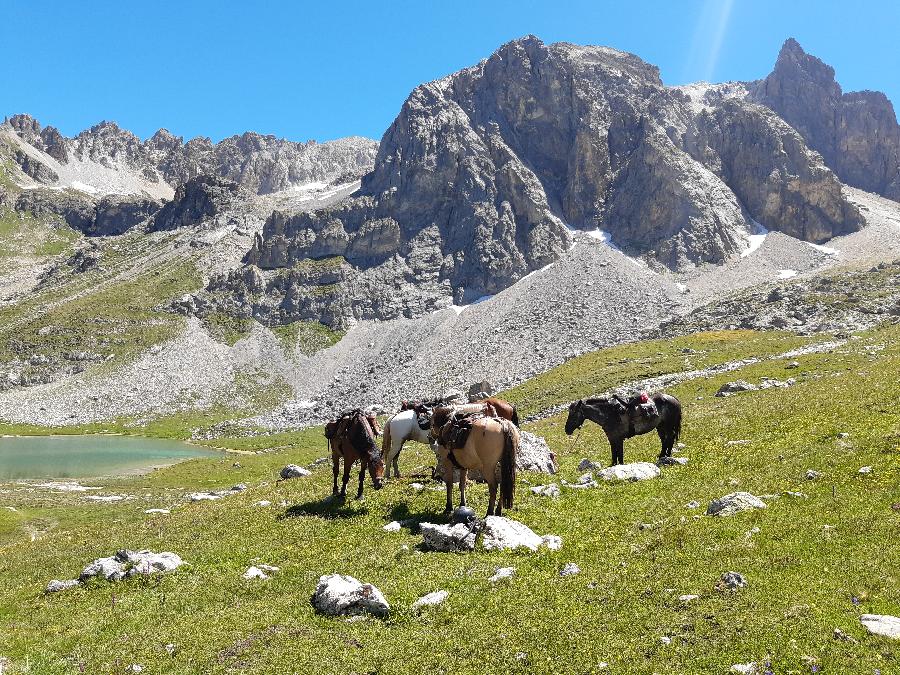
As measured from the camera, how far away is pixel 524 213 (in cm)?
18200

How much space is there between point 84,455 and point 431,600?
88.3 metres

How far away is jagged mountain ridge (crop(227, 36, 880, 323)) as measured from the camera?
170750 mm

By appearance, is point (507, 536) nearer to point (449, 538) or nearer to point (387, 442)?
point (449, 538)

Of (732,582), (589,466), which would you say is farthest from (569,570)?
(589,466)

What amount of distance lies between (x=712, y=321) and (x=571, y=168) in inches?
4170

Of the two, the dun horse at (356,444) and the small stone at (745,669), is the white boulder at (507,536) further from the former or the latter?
the dun horse at (356,444)

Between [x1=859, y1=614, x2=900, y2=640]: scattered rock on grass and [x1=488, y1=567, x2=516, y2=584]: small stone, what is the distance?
21.8 feet

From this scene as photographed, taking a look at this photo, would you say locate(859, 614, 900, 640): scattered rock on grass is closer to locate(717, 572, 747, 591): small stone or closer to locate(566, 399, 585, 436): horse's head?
locate(717, 572, 747, 591): small stone

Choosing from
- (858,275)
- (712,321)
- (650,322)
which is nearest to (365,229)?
(650,322)

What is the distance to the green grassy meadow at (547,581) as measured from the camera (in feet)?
29.9

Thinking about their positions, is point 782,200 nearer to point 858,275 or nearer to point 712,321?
point 858,275

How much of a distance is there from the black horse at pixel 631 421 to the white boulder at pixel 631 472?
2.35 meters

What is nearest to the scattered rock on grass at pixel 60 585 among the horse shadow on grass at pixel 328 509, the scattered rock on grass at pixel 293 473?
the horse shadow on grass at pixel 328 509

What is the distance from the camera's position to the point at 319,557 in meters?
15.4
